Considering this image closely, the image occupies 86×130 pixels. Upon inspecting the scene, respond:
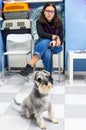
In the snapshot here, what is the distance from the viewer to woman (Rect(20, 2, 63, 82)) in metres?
3.29

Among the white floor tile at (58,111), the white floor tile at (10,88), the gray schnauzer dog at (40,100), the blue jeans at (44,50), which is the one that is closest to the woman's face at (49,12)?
the blue jeans at (44,50)

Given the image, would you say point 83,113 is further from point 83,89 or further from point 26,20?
point 26,20

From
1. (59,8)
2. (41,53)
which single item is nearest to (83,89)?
(41,53)

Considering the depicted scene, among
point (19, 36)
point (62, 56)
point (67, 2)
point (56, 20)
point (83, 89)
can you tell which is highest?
point (67, 2)

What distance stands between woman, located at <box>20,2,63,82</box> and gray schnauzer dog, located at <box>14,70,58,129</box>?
1.22 meters

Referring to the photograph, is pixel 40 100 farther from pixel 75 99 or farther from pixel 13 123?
pixel 75 99

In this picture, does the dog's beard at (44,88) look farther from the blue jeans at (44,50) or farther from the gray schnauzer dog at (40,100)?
the blue jeans at (44,50)

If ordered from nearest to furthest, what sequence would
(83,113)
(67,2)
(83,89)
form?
1. (83,113)
2. (83,89)
3. (67,2)

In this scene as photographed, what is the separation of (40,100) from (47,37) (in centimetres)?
144

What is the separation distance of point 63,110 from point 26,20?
2029 mm

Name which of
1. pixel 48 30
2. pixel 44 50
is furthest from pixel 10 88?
pixel 48 30

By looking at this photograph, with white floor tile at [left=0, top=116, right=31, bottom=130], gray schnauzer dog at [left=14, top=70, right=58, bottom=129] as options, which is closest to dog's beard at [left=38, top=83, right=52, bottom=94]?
gray schnauzer dog at [left=14, top=70, right=58, bottom=129]

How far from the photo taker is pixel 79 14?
3816mm

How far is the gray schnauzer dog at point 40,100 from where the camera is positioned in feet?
6.35
